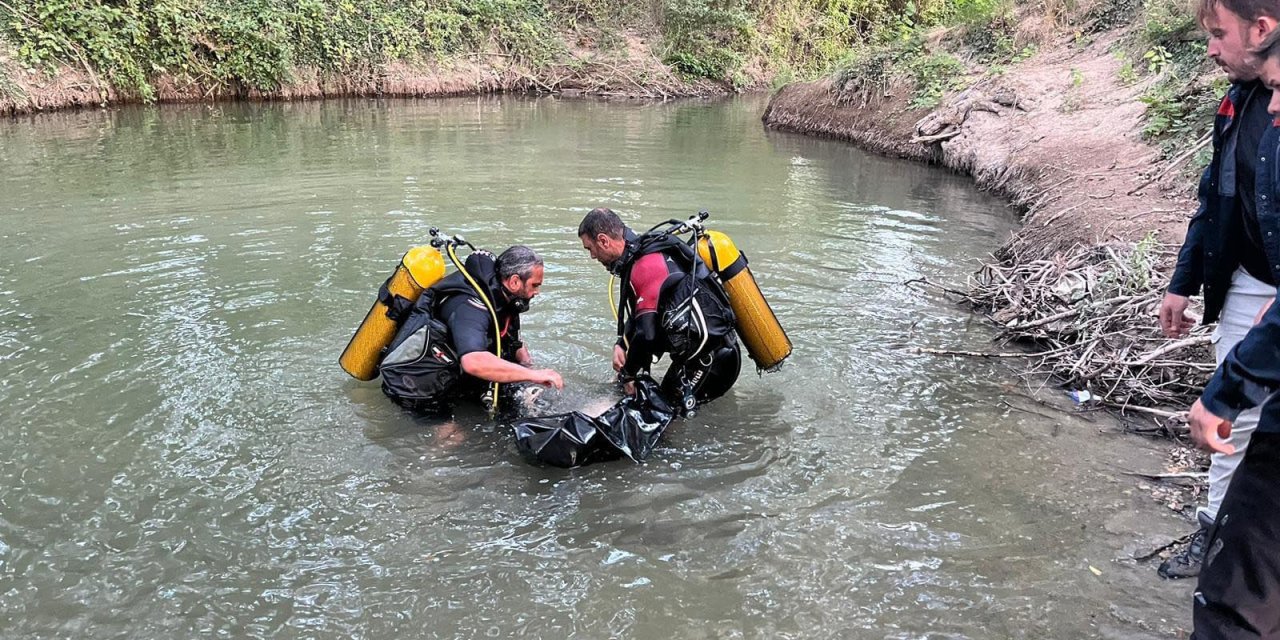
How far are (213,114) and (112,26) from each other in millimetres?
3302

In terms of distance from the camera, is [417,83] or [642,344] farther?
[417,83]

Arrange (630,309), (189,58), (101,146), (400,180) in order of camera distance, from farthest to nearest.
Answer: (189,58) < (101,146) < (400,180) < (630,309)

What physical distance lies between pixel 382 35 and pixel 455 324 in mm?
22029

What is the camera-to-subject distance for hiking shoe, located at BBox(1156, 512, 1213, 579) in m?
3.35

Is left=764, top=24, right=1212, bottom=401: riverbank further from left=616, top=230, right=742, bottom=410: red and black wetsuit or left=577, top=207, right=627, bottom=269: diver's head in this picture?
left=577, top=207, right=627, bottom=269: diver's head

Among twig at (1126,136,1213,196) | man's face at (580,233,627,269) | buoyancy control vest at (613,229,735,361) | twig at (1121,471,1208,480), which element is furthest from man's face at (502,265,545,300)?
twig at (1126,136,1213,196)

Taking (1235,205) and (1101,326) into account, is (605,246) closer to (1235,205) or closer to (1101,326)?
(1235,205)

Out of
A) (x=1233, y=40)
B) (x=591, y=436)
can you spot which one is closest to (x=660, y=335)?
(x=591, y=436)

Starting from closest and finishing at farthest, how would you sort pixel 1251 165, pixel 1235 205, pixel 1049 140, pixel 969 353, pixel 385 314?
1. pixel 1251 165
2. pixel 1235 205
3. pixel 385 314
4. pixel 969 353
5. pixel 1049 140

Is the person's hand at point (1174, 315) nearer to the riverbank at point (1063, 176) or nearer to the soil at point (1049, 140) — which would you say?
the riverbank at point (1063, 176)

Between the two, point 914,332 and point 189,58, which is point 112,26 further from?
point 914,332

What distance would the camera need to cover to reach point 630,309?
4680mm

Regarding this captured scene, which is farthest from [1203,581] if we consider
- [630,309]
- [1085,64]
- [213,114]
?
[213,114]

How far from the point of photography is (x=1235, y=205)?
110 inches
